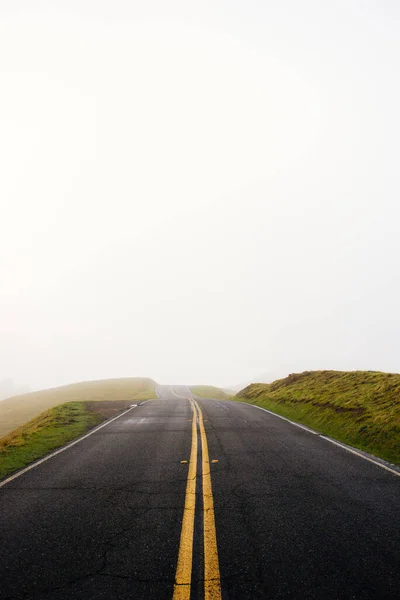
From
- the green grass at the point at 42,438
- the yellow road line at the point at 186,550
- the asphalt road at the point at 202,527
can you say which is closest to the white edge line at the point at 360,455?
the asphalt road at the point at 202,527

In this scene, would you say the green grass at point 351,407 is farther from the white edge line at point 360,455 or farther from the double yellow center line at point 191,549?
the double yellow center line at point 191,549

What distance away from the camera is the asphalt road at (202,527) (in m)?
3.46

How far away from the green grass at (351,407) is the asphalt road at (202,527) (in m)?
2.18

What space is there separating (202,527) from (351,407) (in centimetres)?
1147

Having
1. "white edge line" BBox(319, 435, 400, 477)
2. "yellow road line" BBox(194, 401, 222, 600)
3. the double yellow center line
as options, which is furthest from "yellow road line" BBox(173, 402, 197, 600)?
"white edge line" BBox(319, 435, 400, 477)

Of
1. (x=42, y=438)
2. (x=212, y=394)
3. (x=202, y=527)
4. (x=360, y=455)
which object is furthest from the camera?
(x=212, y=394)

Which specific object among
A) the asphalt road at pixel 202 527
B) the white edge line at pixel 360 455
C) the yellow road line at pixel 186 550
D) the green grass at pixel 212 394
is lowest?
the green grass at pixel 212 394

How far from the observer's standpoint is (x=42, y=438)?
1141 centimetres

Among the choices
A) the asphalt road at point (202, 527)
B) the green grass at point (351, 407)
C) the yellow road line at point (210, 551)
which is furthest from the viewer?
the green grass at point (351, 407)

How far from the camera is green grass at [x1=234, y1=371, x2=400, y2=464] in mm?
10281

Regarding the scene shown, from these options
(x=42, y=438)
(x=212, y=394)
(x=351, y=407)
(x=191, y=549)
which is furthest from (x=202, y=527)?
(x=212, y=394)

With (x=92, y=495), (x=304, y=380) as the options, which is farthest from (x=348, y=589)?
(x=304, y=380)

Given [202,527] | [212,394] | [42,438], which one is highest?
[202,527]

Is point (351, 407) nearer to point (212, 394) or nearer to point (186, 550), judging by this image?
point (186, 550)
